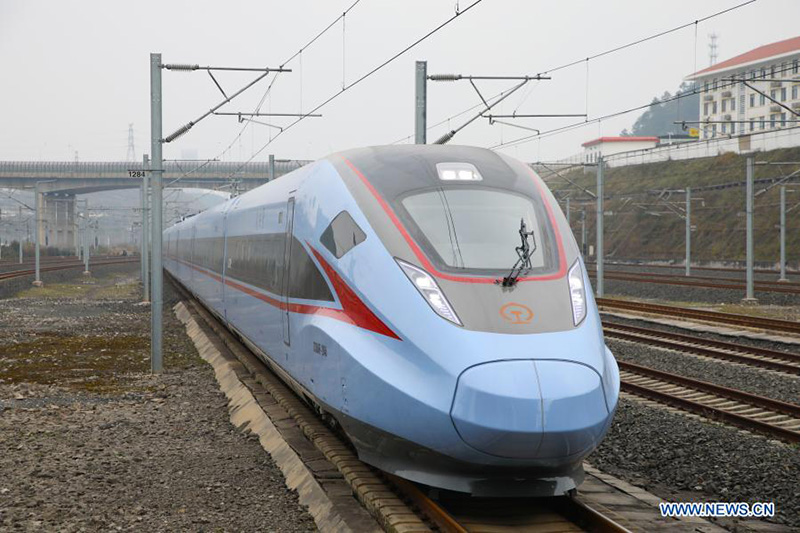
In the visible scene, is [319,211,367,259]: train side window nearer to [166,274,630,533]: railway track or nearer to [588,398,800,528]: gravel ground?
[166,274,630,533]: railway track

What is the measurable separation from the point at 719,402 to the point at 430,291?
24.2 feet

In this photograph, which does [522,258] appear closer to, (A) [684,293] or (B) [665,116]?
(A) [684,293]

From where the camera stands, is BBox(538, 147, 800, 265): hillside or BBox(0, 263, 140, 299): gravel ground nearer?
BBox(0, 263, 140, 299): gravel ground

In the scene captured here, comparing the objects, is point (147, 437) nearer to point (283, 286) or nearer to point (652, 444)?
point (283, 286)

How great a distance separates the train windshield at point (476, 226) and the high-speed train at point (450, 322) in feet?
0.05

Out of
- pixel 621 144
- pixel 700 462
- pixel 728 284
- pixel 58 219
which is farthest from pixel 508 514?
pixel 58 219

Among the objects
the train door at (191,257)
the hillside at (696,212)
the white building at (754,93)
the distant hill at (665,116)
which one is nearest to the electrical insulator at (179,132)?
the train door at (191,257)

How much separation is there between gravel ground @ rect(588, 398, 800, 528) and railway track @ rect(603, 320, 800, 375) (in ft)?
18.0

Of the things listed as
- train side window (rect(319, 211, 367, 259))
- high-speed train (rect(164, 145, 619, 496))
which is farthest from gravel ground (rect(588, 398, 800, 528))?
train side window (rect(319, 211, 367, 259))

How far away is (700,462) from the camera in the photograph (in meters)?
9.19

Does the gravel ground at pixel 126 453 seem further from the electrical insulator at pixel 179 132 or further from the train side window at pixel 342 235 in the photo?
the electrical insulator at pixel 179 132

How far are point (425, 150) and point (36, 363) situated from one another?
11694mm

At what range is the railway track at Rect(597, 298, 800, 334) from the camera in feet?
69.4

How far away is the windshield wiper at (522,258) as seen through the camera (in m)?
7.05
